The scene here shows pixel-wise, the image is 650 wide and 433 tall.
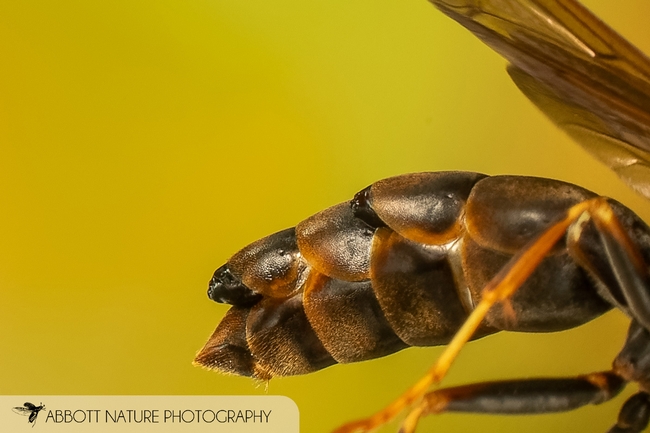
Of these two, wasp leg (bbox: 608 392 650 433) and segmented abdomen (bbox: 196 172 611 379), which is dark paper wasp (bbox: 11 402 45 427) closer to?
segmented abdomen (bbox: 196 172 611 379)

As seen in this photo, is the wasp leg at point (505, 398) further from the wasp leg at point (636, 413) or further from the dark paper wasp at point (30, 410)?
the dark paper wasp at point (30, 410)

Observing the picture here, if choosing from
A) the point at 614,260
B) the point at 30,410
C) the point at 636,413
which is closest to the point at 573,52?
the point at 614,260

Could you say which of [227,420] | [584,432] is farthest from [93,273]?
[584,432]

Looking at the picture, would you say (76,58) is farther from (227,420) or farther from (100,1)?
(227,420)

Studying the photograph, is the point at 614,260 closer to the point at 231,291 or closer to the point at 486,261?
the point at 486,261

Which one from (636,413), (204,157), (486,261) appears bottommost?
(636,413)

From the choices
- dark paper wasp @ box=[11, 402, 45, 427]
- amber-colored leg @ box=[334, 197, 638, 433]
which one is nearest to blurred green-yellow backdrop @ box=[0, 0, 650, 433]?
dark paper wasp @ box=[11, 402, 45, 427]
